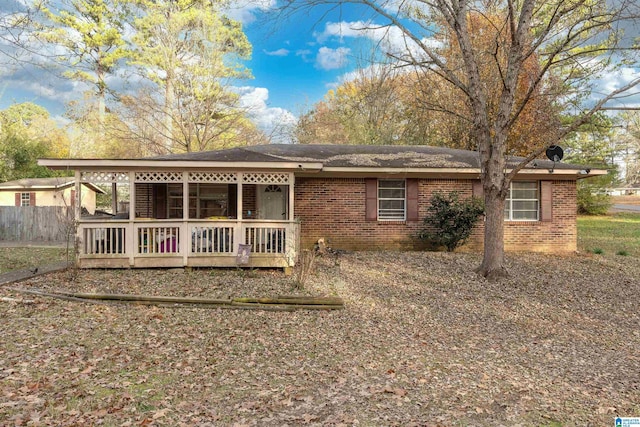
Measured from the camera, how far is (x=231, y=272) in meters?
8.94

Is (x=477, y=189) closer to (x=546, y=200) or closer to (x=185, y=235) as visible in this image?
(x=546, y=200)

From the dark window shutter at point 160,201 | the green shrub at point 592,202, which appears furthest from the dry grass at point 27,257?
the green shrub at point 592,202

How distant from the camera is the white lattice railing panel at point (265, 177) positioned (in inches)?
360

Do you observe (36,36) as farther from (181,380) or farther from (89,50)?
(89,50)

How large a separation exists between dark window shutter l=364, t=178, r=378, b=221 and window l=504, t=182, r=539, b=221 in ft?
14.6

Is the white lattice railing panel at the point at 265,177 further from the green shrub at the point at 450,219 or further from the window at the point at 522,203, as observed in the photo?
the window at the point at 522,203

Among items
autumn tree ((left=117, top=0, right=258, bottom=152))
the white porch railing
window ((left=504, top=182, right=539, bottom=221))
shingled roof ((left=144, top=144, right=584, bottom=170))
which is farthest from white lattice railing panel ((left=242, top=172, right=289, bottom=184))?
autumn tree ((left=117, top=0, right=258, bottom=152))

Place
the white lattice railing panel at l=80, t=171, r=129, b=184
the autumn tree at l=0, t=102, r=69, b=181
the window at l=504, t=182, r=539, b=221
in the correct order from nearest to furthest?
the white lattice railing panel at l=80, t=171, r=129, b=184, the window at l=504, t=182, r=539, b=221, the autumn tree at l=0, t=102, r=69, b=181

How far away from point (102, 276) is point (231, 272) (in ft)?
9.14

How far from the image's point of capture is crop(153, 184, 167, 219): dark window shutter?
456 inches

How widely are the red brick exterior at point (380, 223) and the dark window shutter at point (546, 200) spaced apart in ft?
0.58

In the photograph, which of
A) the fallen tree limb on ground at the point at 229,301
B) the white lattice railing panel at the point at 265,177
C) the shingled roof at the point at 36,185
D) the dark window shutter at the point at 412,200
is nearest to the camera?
the fallen tree limb on ground at the point at 229,301

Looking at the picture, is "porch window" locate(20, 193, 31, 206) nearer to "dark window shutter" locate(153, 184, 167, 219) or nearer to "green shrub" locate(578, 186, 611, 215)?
"dark window shutter" locate(153, 184, 167, 219)

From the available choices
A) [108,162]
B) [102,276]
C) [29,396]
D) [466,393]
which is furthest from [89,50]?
[466,393]
